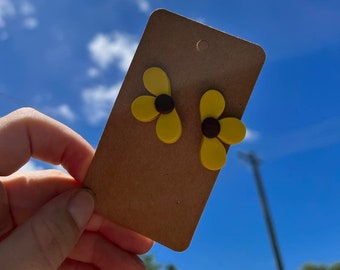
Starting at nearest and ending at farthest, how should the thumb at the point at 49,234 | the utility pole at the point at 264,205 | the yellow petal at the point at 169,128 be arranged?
the thumb at the point at 49,234 < the yellow petal at the point at 169,128 < the utility pole at the point at 264,205

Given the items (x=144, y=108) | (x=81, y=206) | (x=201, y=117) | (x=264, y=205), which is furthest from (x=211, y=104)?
(x=264, y=205)

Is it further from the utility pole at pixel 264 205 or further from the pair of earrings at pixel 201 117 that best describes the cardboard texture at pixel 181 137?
the utility pole at pixel 264 205

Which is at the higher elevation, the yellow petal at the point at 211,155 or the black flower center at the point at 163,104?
the black flower center at the point at 163,104

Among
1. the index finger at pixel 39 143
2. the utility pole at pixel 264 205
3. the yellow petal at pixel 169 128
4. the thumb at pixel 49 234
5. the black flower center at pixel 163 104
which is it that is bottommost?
the thumb at pixel 49 234

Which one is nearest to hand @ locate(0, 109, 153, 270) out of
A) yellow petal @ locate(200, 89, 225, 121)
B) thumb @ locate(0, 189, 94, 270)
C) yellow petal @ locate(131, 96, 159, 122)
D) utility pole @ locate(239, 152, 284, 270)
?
thumb @ locate(0, 189, 94, 270)

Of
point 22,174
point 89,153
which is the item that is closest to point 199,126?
point 89,153

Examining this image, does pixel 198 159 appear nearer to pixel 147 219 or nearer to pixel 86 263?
pixel 147 219

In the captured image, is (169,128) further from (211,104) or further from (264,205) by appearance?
(264,205)

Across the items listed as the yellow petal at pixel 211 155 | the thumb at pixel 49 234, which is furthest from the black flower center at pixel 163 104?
the thumb at pixel 49 234

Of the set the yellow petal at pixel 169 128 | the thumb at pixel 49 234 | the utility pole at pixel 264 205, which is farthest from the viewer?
the utility pole at pixel 264 205
